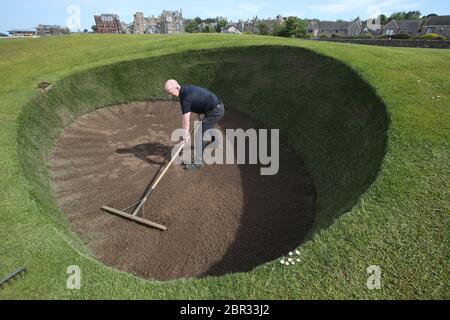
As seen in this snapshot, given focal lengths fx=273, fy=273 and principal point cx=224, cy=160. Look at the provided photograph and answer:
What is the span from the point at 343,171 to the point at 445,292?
347 centimetres

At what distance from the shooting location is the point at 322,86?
981 centimetres

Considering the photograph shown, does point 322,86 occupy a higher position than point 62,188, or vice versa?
point 322,86

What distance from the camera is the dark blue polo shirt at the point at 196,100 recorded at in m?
7.30

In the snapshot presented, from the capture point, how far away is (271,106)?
11164 mm

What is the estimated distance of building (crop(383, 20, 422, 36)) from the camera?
7931 centimetres

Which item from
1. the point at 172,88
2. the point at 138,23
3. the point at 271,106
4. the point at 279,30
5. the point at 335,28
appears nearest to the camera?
the point at 172,88

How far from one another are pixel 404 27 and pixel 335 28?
20665 millimetres

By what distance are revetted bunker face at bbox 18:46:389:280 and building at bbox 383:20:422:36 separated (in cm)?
8818

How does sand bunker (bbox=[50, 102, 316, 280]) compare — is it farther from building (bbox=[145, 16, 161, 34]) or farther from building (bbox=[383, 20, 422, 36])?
building (bbox=[145, 16, 161, 34])

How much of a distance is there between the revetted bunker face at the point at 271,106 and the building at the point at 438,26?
8073 centimetres

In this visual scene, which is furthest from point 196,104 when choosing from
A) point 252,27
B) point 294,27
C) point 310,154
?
point 252,27

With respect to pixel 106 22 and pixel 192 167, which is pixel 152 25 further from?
pixel 192 167

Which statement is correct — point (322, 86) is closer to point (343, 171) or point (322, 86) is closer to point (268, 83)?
point (268, 83)
